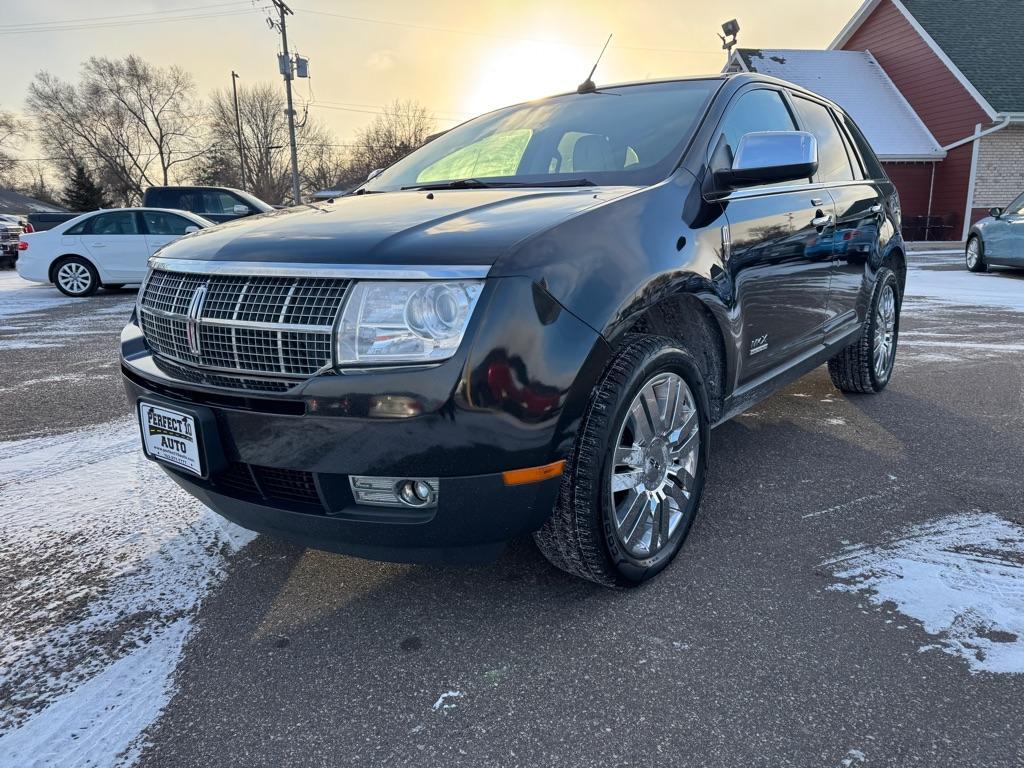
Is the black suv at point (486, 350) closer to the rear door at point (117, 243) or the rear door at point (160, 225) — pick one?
the rear door at point (160, 225)

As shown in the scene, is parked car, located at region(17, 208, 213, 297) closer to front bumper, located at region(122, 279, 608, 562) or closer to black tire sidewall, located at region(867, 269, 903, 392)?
black tire sidewall, located at region(867, 269, 903, 392)

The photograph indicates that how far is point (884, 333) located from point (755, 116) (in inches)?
85.8

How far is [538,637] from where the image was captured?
81.8 inches

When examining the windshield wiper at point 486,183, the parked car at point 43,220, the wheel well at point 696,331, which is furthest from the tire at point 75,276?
the wheel well at point 696,331

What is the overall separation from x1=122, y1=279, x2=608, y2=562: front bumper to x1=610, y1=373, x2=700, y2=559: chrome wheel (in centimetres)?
33

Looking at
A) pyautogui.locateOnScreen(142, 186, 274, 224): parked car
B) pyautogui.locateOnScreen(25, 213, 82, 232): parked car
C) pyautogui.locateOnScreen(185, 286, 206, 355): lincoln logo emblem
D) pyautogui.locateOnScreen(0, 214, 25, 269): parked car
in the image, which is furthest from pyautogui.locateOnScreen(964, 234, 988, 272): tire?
pyautogui.locateOnScreen(0, 214, 25, 269): parked car

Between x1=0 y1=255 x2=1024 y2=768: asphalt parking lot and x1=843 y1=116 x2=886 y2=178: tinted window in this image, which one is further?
x1=843 y1=116 x2=886 y2=178: tinted window

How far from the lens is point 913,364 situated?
220 inches

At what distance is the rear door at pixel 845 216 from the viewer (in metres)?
3.71

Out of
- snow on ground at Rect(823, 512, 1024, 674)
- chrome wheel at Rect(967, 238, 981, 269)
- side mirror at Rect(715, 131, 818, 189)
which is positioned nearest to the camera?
snow on ground at Rect(823, 512, 1024, 674)

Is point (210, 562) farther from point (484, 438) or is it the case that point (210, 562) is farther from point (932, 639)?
point (932, 639)

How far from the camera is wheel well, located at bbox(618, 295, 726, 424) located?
2355 millimetres

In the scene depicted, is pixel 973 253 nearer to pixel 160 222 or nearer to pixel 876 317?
pixel 876 317

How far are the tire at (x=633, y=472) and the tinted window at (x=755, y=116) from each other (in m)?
1.15
